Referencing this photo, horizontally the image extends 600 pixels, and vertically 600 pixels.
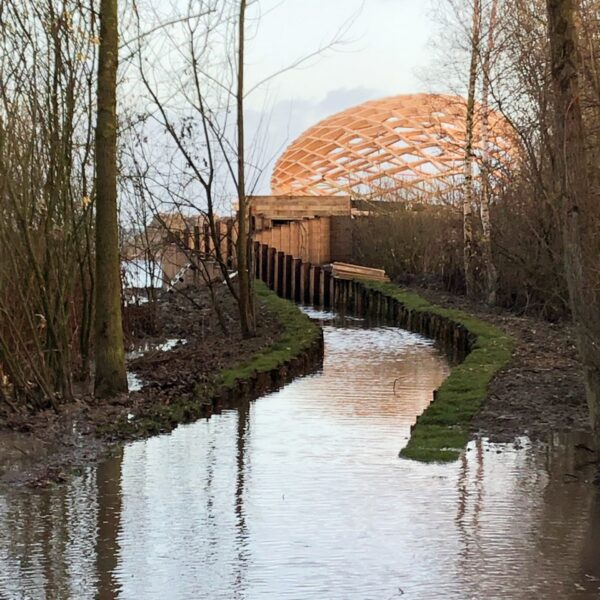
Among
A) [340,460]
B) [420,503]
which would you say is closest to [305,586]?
[420,503]

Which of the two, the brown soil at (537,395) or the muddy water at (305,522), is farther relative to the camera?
the brown soil at (537,395)

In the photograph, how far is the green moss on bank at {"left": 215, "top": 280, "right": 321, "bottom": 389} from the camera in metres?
14.0

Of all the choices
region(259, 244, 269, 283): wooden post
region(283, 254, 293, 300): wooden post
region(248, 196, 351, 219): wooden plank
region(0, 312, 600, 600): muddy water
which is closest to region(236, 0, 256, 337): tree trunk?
region(0, 312, 600, 600): muddy water

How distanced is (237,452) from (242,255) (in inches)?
314

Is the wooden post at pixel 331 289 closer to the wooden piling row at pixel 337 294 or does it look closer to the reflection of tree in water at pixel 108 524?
the wooden piling row at pixel 337 294

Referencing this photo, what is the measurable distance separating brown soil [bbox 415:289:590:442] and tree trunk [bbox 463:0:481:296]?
7.44 metres

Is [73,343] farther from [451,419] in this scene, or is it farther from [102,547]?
[102,547]

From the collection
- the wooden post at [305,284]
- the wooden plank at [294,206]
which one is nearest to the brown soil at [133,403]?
the wooden post at [305,284]

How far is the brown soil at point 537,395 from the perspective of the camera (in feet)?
34.9

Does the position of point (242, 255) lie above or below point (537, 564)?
above

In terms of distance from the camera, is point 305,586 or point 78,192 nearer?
point 305,586

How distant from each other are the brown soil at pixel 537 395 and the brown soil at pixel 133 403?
3255 mm

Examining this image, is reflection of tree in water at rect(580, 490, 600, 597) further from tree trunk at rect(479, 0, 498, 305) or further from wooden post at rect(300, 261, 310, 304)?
wooden post at rect(300, 261, 310, 304)

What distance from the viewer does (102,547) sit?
712 cm
